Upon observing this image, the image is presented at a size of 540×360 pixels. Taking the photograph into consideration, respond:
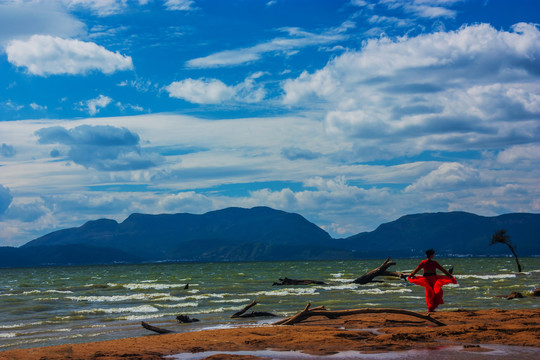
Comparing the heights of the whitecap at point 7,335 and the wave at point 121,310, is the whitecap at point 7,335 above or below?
above

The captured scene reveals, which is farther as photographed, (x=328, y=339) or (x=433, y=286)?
(x=433, y=286)

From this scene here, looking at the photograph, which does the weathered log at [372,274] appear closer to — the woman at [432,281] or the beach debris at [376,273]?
the beach debris at [376,273]

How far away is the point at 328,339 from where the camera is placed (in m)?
12.4

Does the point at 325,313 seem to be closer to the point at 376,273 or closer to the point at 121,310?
the point at 121,310

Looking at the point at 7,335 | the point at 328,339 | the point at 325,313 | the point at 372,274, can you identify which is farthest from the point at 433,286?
the point at 372,274

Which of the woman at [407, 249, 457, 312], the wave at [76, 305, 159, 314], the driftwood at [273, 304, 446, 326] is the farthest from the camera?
the wave at [76, 305, 159, 314]

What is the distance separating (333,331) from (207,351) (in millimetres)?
3608

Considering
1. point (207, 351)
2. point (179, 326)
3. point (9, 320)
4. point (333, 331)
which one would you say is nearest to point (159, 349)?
point (207, 351)

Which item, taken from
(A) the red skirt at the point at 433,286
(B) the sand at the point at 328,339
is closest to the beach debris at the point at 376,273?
(A) the red skirt at the point at 433,286

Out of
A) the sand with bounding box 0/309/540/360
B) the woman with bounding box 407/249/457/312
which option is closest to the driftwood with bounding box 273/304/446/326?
Answer: the sand with bounding box 0/309/540/360

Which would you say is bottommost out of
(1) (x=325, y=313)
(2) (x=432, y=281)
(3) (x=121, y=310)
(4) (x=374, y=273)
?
(3) (x=121, y=310)

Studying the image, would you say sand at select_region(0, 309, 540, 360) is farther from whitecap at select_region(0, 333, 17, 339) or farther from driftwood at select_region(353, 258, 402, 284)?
driftwood at select_region(353, 258, 402, 284)

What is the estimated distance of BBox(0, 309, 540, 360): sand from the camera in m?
11.3

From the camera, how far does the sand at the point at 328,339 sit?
11305 millimetres
